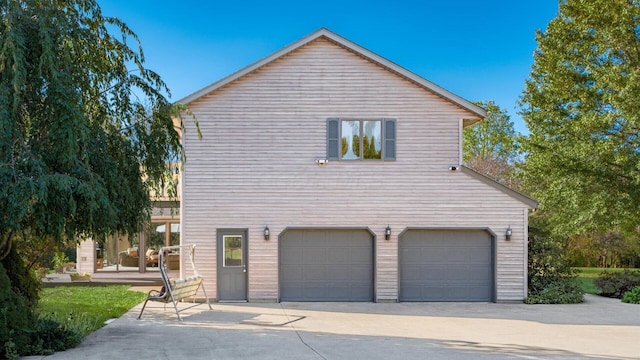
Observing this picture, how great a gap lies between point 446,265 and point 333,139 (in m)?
4.74

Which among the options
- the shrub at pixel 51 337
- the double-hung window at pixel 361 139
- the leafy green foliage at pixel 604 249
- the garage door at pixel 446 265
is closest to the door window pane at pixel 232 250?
the double-hung window at pixel 361 139

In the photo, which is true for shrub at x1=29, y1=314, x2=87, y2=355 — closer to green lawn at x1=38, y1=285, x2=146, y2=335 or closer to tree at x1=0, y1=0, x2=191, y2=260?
green lawn at x1=38, y1=285, x2=146, y2=335

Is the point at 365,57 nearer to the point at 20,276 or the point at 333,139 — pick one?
the point at 333,139

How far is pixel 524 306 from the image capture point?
15297 mm

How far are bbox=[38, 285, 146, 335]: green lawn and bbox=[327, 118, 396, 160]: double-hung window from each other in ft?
22.3

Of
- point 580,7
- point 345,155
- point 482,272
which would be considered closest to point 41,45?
point 345,155

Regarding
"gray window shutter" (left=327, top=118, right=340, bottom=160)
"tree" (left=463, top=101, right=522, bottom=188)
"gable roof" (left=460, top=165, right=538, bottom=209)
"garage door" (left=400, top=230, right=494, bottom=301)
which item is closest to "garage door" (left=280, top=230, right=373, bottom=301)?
"garage door" (left=400, top=230, right=494, bottom=301)

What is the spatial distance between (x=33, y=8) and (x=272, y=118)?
290 inches

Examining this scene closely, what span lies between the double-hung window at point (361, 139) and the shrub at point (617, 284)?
8193 mm

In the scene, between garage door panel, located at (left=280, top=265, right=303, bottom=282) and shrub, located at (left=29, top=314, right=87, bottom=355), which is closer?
shrub, located at (left=29, top=314, right=87, bottom=355)

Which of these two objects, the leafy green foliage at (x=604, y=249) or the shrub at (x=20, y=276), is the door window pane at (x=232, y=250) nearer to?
the shrub at (x=20, y=276)

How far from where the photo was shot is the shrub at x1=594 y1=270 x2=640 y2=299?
17625mm

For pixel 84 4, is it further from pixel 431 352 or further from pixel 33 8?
pixel 431 352

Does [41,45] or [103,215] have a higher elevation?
[41,45]
